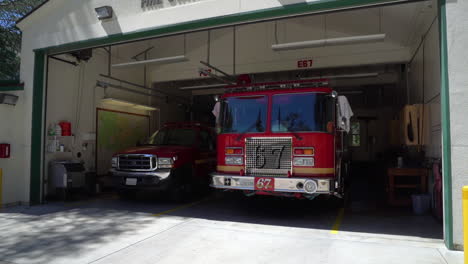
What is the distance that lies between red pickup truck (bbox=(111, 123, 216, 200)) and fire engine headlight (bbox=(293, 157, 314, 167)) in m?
3.24

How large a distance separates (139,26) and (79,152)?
16.4 ft

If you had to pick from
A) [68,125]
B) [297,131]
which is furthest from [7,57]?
[297,131]

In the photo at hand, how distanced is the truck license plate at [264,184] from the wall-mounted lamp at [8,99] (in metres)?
6.63

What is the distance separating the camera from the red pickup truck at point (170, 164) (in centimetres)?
841

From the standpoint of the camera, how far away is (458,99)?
4.99m

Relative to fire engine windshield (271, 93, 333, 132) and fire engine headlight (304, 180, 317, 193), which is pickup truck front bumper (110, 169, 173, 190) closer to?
fire engine windshield (271, 93, 333, 132)

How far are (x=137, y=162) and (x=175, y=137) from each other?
1.76m

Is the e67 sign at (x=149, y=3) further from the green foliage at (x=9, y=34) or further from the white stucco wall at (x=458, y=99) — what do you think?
the green foliage at (x=9, y=34)

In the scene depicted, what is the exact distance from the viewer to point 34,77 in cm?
878

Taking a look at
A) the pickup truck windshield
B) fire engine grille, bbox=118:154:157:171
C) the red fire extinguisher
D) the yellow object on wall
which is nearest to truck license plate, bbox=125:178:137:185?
fire engine grille, bbox=118:154:157:171

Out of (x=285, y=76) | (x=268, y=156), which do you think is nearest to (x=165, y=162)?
(x=268, y=156)

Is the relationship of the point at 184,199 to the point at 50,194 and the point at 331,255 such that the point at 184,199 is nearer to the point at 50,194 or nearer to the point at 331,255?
the point at 50,194

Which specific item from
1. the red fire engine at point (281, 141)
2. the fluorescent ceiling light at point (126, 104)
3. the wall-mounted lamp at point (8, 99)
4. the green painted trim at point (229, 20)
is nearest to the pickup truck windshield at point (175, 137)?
the fluorescent ceiling light at point (126, 104)

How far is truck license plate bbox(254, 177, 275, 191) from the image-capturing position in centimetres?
662
